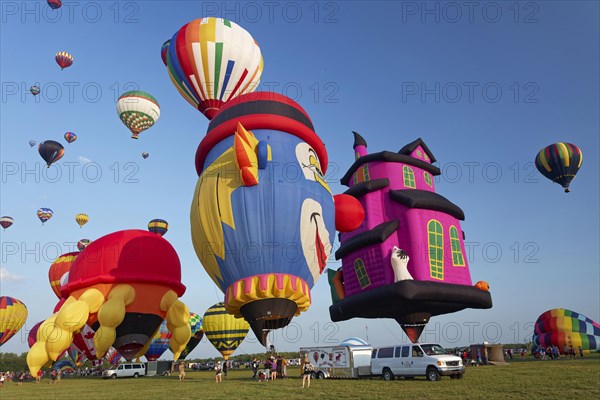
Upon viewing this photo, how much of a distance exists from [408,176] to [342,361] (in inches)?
513

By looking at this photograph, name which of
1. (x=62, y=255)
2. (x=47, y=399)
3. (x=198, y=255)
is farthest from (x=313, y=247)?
(x=62, y=255)

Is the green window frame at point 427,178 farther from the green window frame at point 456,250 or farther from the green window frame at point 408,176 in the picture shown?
the green window frame at point 456,250

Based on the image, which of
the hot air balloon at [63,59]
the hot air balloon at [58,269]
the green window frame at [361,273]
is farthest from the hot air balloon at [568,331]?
the hot air balloon at [63,59]

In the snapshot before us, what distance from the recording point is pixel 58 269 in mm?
35156

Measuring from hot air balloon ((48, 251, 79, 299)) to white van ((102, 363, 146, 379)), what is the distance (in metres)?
6.61

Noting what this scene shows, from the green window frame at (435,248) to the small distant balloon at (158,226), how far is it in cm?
2998

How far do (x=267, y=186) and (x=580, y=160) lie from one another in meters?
31.3

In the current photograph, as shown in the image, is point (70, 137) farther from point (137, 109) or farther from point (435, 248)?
point (435, 248)

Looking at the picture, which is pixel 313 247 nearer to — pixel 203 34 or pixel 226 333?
pixel 203 34

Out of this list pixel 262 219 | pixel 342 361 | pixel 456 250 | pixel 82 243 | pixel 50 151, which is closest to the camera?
pixel 262 219

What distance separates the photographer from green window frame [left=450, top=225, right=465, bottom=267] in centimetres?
2753

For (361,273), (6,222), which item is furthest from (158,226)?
(361,273)

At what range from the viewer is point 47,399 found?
16.1 metres

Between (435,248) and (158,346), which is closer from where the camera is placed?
(435,248)
